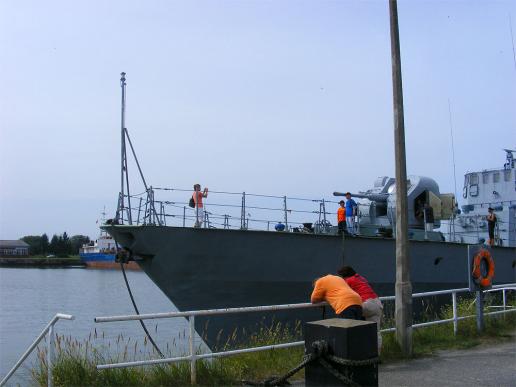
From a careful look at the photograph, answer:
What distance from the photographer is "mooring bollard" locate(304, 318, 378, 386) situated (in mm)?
5059

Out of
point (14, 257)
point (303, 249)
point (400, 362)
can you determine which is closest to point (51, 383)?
point (400, 362)

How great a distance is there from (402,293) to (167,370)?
11.1 ft

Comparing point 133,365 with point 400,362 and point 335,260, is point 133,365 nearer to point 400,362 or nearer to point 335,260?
point 400,362

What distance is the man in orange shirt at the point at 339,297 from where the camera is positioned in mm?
6855

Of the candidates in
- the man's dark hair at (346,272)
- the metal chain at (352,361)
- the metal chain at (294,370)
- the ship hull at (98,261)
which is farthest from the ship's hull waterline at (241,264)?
the ship hull at (98,261)

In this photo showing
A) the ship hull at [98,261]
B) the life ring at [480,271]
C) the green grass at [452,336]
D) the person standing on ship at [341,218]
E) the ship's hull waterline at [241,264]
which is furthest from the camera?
the ship hull at [98,261]

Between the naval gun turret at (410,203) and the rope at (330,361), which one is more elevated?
the naval gun turret at (410,203)

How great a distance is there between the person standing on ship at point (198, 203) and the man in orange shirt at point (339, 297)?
685 cm

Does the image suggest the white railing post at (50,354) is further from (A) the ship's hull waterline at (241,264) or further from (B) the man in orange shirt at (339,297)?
(A) the ship's hull waterline at (241,264)

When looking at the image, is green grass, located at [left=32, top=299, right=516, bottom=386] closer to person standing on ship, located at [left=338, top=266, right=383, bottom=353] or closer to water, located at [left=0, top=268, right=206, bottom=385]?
person standing on ship, located at [left=338, top=266, right=383, bottom=353]

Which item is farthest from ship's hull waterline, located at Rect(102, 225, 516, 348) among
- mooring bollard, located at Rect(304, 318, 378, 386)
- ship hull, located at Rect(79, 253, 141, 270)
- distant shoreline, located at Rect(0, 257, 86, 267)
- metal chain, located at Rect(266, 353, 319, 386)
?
distant shoreline, located at Rect(0, 257, 86, 267)

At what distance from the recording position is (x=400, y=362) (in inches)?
311

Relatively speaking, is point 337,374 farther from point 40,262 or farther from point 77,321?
point 40,262

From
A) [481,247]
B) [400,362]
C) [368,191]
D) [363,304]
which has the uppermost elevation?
[368,191]
